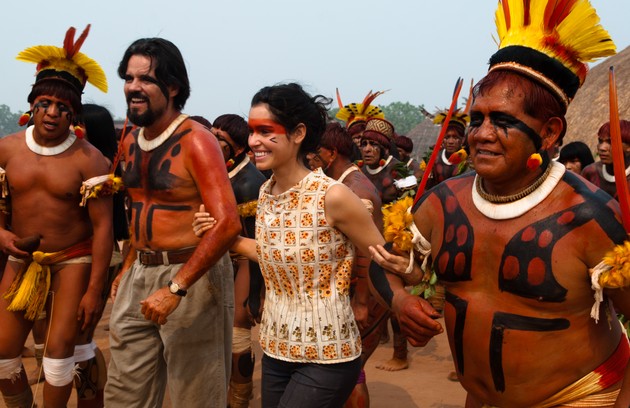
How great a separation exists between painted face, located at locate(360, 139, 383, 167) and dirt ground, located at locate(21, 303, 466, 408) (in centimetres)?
260

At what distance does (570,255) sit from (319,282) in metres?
1.31

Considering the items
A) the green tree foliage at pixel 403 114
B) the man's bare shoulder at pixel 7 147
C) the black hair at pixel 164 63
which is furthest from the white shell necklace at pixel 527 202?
the green tree foliage at pixel 403 114

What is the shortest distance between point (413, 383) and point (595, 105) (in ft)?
56.7

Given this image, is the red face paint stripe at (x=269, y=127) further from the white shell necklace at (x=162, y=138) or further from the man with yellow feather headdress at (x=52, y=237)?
the man with yellow feather headdress at (x=52, y=237)

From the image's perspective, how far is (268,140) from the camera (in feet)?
11.1

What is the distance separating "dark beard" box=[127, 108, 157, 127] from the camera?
412 cm

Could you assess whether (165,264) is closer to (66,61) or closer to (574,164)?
(66,61)

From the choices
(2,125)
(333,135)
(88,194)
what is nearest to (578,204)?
(333,135)

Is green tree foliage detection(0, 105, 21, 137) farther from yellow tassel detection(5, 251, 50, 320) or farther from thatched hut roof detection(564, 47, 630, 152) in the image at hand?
yellow tassel detection(5, 251, 50, 320)

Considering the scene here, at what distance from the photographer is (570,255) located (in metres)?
2.36

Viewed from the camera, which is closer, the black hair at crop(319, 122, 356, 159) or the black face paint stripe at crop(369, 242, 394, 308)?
the black face paint stripe at crop(369, 242, 394, 308)

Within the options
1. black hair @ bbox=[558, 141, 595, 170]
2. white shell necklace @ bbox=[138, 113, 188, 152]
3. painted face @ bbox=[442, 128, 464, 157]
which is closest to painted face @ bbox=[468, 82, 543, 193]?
white shell necklace @ bbox=[138, 113, 188, 152]

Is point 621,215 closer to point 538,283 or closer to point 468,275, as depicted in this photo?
point 538,283

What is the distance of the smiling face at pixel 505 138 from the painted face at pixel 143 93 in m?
2.28
